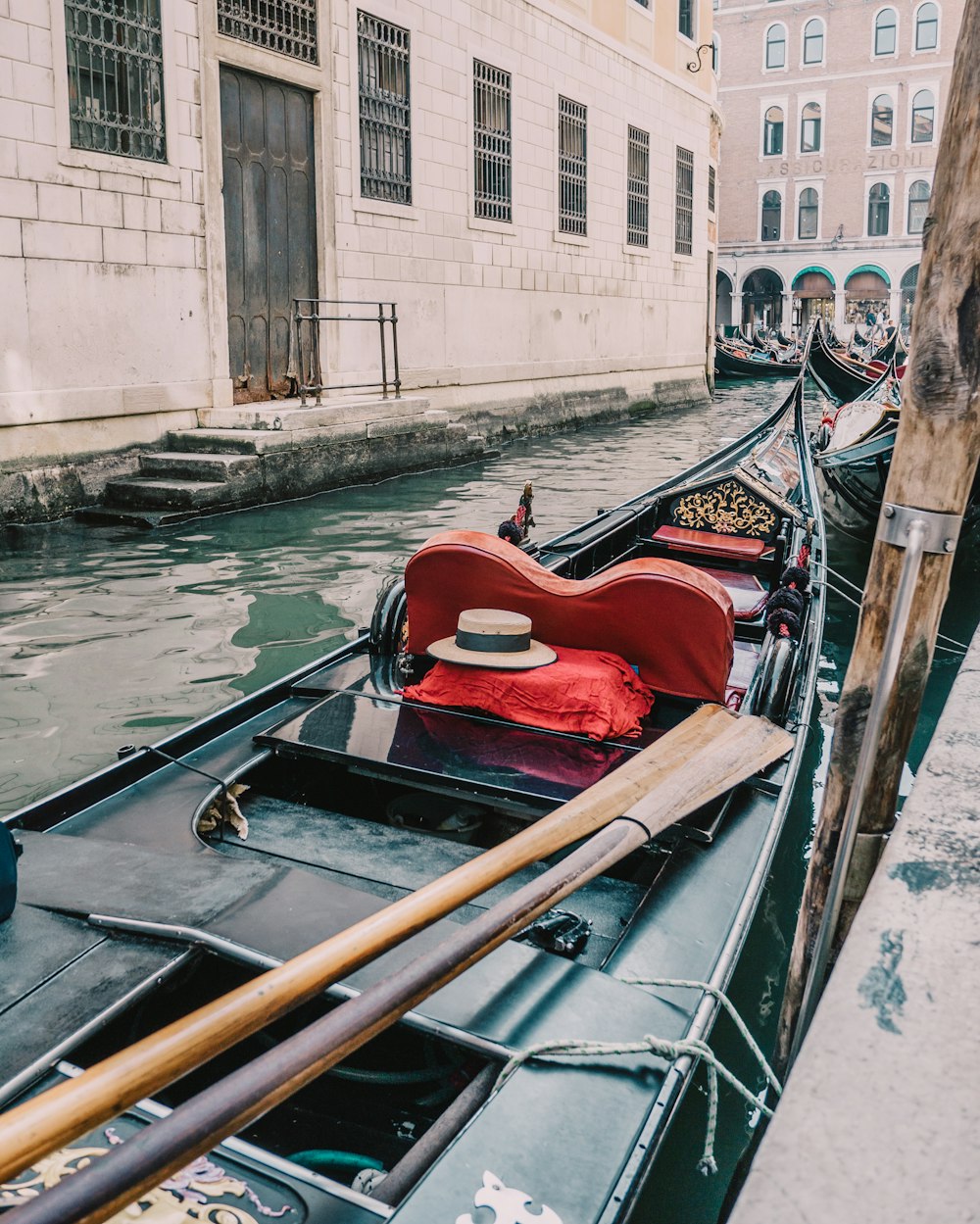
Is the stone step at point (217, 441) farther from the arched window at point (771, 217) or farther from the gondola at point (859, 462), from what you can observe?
the arched window at point (771, 217)

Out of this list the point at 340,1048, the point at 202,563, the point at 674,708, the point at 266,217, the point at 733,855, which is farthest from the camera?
the point at 266,217

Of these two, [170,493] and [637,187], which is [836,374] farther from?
[170,493]

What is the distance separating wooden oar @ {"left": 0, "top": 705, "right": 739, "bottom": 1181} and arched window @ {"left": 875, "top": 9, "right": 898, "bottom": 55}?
34.8 metres

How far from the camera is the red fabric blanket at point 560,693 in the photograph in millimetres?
2467

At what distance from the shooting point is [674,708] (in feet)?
8.66

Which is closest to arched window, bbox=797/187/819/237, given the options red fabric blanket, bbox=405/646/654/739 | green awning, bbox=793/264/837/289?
green awning, bbox=793/264/837/289

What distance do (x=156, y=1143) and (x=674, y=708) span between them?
6.15 ft

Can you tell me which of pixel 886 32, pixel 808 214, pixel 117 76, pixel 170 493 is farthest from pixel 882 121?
pixel 170 493

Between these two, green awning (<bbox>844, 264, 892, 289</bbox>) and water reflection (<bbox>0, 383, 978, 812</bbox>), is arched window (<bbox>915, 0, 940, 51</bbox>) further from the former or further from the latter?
water reflection (<bbox>0, 383, 978, 812</bbox>)

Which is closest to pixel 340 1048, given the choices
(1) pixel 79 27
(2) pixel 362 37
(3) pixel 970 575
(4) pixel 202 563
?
(4) pixel 202 563

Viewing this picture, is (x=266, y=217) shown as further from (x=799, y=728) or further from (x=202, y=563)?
(x=799, y=728)

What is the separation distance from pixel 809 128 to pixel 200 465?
30517mm

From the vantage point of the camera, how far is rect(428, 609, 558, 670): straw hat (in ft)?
8.29

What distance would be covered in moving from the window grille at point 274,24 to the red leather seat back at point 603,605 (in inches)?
237
